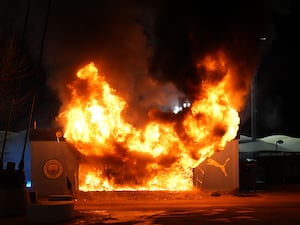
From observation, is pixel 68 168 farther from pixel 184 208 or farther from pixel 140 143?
pixel 184 208

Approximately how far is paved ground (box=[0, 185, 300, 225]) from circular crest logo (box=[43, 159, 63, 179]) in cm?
147

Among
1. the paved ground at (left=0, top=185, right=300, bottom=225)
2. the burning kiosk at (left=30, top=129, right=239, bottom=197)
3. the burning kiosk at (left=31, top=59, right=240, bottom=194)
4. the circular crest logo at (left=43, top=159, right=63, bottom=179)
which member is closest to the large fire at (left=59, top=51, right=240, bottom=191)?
the burning kiosk at (left=31, top=59, right=240, bottom=194)

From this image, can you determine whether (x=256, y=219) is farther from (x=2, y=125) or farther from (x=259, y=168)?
(x=2, y=125)

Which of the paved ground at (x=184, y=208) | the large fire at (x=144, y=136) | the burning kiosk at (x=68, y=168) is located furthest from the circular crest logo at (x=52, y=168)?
the paved ground at (x=184, y=208)

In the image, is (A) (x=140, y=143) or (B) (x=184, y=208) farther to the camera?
(A) (x=140, y=143)

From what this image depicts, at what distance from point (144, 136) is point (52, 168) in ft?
12.4

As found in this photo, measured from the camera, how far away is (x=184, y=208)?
16.2 m

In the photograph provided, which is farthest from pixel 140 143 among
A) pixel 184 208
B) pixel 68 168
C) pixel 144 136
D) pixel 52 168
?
pixel 184 208

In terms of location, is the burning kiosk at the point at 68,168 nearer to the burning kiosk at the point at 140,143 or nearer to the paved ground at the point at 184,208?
the burning kiosk at the point at 140,143

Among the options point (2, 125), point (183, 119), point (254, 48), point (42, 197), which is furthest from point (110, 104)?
point (2, 125)

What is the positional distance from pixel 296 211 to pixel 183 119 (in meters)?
6.36

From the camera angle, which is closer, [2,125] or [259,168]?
[259,168]

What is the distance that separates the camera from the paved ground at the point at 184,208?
13580 millimetres

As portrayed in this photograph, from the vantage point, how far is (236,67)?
21062 mm
